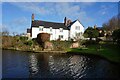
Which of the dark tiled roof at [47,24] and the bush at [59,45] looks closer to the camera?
the bush at [59,45]

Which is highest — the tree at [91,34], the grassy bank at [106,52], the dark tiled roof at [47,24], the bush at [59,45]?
the dark tiled roof at [47,24]

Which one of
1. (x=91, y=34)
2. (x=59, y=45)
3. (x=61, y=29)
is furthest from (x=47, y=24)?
(x=59, y=45)

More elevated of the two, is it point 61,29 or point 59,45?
point 61,29

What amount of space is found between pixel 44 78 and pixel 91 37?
1414 inches

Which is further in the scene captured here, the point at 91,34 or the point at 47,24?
the point at 47,24

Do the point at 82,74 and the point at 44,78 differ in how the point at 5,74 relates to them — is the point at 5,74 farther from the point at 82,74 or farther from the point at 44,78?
the point at 82,74

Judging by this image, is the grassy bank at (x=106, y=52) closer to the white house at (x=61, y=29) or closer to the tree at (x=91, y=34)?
the tree at (x=91, y=34)

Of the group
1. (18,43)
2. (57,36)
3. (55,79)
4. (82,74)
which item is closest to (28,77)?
(55,79)

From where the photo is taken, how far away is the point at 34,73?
1473cm

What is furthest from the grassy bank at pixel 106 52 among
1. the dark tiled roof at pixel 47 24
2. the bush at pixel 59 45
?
the dark tiled roof at pixel 47 24

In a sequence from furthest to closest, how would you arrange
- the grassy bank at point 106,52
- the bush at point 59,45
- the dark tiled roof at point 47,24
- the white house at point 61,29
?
the white house at point 61,29, the dark tiled roof at point 47,24, the bush at point 59,45, the grassy bank at point 106,52

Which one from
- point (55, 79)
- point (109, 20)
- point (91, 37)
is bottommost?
point (55, 79)

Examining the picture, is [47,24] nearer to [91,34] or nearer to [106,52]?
[91,34]

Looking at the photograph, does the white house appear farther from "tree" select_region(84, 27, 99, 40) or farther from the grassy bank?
the grassy bank
